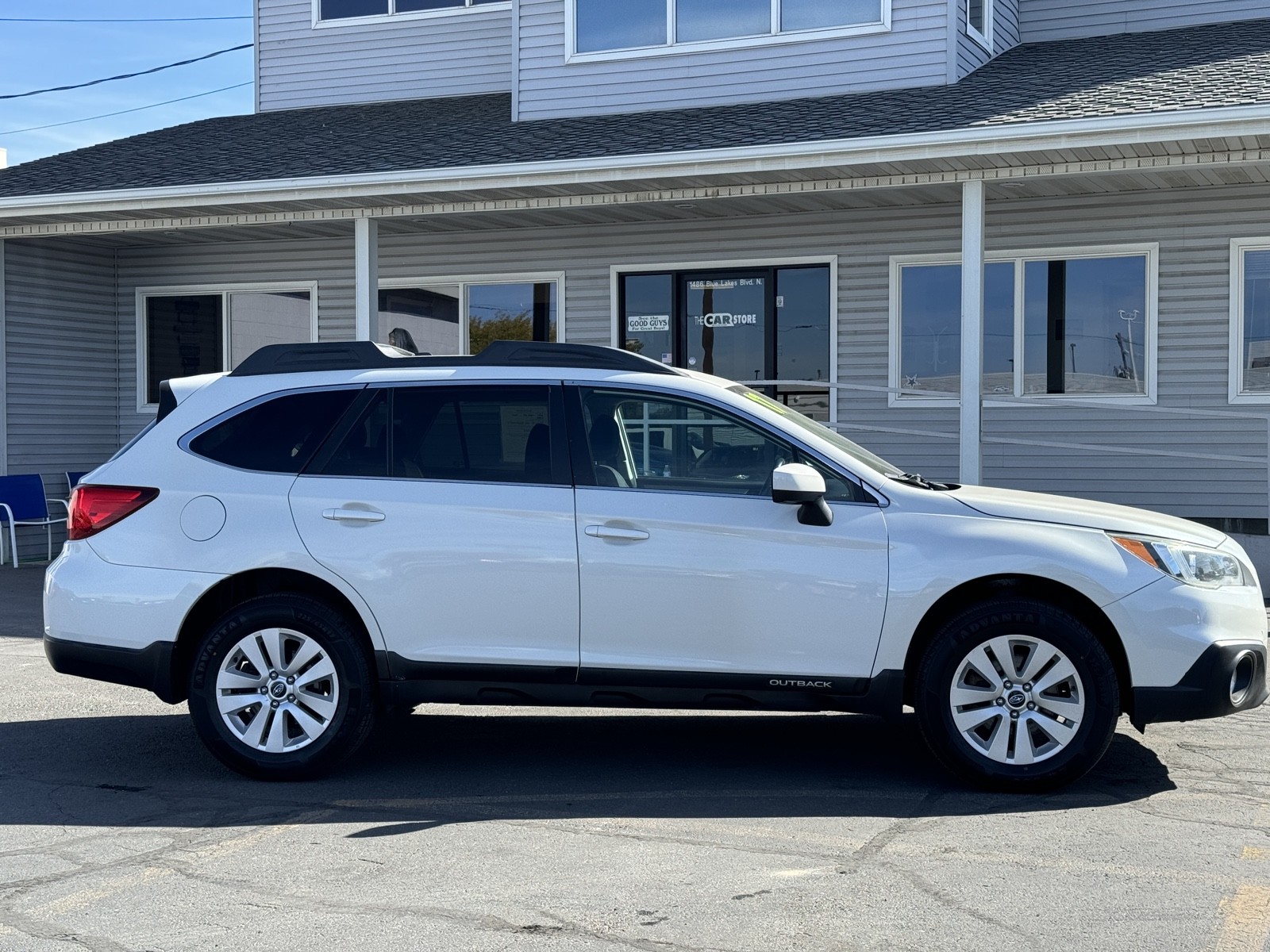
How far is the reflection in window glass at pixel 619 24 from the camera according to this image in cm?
1445

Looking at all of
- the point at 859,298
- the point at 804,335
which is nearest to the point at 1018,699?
the point at 859,298

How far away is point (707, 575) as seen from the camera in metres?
5.71

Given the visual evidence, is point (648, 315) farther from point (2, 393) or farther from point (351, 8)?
point (2, 393)

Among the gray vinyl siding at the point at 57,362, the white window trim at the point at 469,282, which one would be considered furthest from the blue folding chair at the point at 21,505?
the white window trim at the point at 469,282

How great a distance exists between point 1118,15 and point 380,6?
833 centimetres

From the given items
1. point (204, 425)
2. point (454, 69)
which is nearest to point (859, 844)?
point (204, 425)

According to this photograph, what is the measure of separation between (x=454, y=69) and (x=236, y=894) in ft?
45.4

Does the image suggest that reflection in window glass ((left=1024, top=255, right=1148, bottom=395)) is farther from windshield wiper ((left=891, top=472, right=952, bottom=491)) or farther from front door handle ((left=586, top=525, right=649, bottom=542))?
front door handle ((left=586, top=525, right=649, bottom=542))

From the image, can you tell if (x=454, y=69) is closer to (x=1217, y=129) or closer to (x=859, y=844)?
(x=1217, y=129)

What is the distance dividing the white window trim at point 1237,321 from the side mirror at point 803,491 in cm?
832

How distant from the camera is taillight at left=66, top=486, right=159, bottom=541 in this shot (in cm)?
605

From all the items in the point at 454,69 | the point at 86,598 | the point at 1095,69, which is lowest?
the point at 86,598

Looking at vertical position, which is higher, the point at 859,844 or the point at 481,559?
the point at 481,559

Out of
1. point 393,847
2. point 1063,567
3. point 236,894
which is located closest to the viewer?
point 236,894
